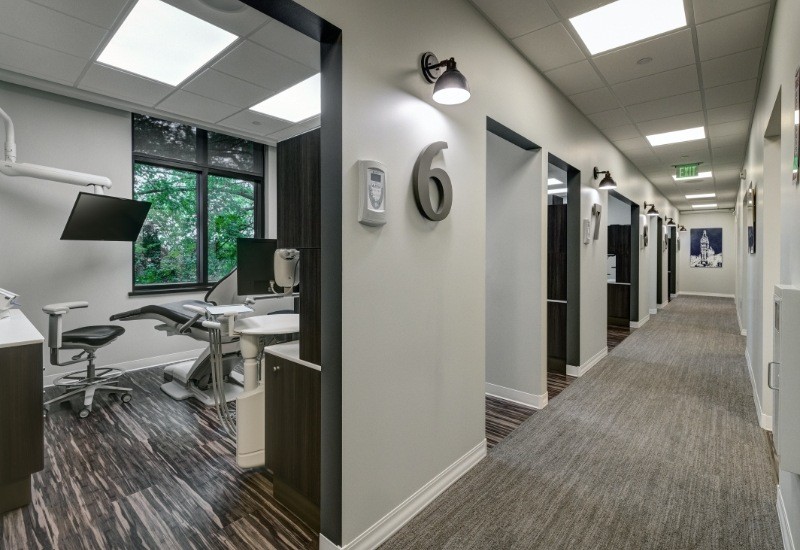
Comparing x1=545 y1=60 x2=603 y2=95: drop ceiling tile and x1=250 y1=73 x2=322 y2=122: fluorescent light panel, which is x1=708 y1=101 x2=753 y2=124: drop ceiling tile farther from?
x1=250 y1=73 x2=322 y2=122: fluorescent light panel

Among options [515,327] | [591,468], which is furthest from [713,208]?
[591,468]

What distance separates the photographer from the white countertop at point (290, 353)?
1.83 m

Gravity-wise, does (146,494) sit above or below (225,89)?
below

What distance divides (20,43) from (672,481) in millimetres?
5231

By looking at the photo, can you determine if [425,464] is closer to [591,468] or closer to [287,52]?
[591,468]

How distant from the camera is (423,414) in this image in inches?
83.0

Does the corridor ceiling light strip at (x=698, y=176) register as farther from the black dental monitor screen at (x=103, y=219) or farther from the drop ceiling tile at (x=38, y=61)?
the drop ceiling tile at (x=38, y=61)

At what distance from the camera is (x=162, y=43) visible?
9.27 ft

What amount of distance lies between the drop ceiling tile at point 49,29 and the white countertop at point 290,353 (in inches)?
98.3

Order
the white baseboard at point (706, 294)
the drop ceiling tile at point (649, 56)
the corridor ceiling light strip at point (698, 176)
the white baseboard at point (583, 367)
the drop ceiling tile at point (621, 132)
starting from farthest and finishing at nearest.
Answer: the white baseboard at point (706, 294), the corridor ceiling light strip at point (698, 176), the drop ceiling tile at point (621, 132), the white baseboard at point (583, 367), the drop ceiling tile at point (649, 56)

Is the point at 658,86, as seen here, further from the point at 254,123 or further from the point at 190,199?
the point at 190,199

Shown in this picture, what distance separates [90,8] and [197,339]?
8.63ft

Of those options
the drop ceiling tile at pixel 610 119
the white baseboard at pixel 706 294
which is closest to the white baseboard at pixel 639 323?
the drop ceiling tile at pixel 610 119

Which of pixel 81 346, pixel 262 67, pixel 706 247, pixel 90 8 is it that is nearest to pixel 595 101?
pixel 262 67
